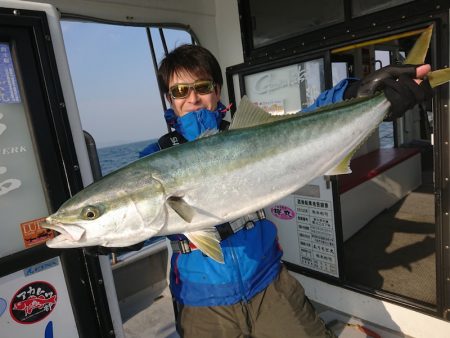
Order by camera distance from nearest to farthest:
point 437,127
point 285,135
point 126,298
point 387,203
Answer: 1. point 285,135
2. point 437,127
3. point 126,298
4. point 387,203

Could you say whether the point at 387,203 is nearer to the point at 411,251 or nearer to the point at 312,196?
the point at 411,251

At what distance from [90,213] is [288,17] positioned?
353cm

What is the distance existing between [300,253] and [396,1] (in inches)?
124

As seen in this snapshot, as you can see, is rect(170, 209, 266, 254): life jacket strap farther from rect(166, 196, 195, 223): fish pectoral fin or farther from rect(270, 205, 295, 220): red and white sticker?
rect(270, 205, 295, 220): red and white sticker

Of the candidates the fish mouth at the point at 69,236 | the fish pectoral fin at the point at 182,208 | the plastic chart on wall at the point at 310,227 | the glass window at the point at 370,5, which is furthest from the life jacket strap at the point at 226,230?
the glass window at the point at 370,5

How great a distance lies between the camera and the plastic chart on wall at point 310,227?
3947mm

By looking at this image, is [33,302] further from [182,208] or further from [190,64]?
[190,64]

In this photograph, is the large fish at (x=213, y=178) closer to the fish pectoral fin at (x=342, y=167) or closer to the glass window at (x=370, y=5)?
the fish pectoral fin at (x=342, y=167)

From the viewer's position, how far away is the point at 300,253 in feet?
14.5

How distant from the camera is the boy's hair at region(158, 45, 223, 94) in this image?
2.32 m

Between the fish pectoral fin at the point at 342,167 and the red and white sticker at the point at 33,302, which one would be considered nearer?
the fish pectoral fin at the point at 342,167

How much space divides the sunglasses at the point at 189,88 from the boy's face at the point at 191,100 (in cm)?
2

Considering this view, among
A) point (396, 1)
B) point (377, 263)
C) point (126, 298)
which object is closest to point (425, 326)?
point (377, 263)

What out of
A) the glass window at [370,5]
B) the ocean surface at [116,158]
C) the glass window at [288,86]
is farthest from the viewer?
the ocean surface at [116,158]
